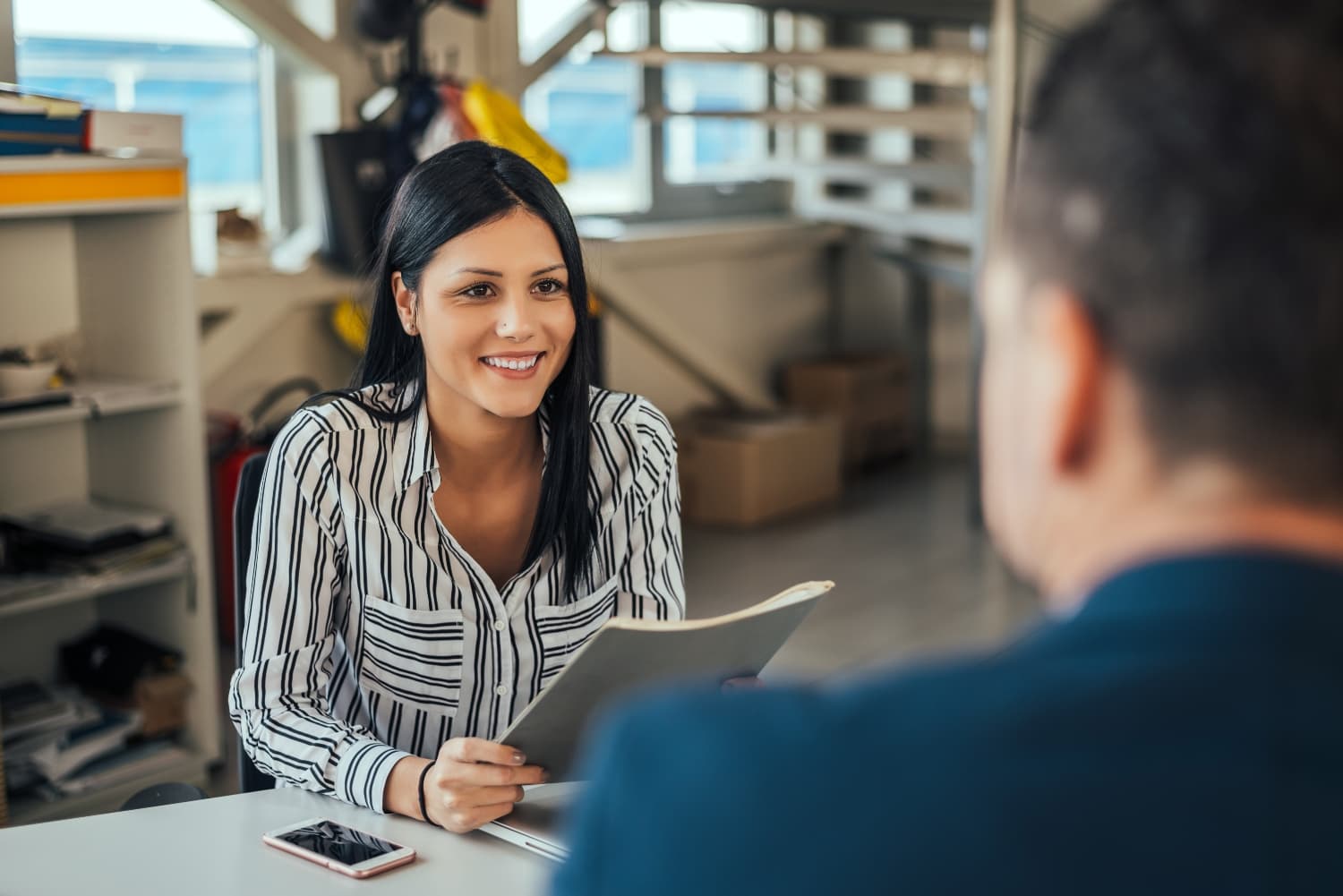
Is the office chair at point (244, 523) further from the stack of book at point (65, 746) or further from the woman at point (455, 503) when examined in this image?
the stack of book at point (65, 746)

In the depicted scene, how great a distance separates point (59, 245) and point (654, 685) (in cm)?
248

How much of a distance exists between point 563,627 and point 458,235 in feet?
1.58

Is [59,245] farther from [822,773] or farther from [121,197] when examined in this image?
[822,773]

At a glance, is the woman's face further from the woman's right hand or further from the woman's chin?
the woman's right hand

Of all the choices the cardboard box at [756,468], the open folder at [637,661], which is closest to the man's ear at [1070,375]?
the open folder at [637,661]

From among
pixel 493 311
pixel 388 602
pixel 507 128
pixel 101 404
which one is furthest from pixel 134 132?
pixel 388 602

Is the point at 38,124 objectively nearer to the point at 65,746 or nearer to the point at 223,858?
the point at 65,746

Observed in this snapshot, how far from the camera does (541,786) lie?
1488mm

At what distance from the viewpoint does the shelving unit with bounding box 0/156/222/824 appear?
3.16 meters

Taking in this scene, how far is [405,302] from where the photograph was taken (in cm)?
186

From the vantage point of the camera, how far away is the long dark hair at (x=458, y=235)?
1787 mm

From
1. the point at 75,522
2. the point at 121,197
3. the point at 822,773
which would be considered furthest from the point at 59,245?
the point at 822,773

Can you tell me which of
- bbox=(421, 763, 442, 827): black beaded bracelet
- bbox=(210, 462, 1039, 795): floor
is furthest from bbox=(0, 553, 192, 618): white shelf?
bbox=(421, 763, 442, 827): black beaded bracelet

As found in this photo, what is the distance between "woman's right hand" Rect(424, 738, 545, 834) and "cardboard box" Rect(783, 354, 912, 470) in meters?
4.90
